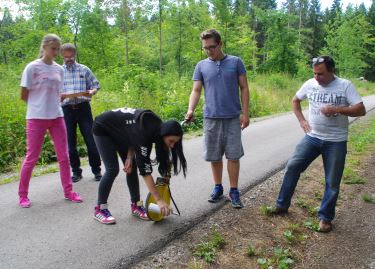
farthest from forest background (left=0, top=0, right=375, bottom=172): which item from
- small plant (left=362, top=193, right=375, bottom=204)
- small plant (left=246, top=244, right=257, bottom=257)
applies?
small plant (left=246, top=244, right=257, bottom=257)

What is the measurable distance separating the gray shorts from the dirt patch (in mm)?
715

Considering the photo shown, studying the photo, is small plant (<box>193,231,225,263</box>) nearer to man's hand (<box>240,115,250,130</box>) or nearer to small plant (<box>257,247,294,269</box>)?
small plant (<box>257,247,294,269</box>)

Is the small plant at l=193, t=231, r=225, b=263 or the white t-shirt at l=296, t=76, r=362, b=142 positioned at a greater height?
the white t-shirt at l=296, t=76, r=362, b=142

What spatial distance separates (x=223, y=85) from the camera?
4.57 m

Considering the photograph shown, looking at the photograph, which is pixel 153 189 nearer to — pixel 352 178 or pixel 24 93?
pixel 24 93

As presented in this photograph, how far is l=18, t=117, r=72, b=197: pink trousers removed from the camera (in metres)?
4.61

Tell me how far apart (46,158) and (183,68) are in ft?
75.2

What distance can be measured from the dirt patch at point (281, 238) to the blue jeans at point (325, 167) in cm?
27

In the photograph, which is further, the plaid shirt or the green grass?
the green grass

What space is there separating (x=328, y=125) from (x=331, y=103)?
0.26 meters

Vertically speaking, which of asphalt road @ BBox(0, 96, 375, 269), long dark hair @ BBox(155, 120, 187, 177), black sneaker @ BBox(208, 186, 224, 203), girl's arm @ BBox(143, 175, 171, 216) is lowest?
asphalt road @ BBox(0, 96, 375, 269)

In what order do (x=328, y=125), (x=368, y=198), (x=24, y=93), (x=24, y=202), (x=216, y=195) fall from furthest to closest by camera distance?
(x=368, y=198)
(x=216, y=195)
(x=24, y=202)
(x=24, y=93)
(x=328, y=125)

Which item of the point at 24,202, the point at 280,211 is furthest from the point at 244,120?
the point at 24,202

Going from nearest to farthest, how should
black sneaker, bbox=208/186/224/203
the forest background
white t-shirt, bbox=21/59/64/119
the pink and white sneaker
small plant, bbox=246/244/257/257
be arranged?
small plant, bbox=246/244/257/257, the pink and white sneaker, white t-shirt, bbox=21/59/64/119, black sneaker, bbox=208/186/224/203, the forest background
